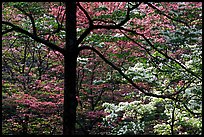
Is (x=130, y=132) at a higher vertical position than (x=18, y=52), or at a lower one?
lower

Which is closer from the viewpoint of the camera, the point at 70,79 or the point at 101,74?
the point at 70,79

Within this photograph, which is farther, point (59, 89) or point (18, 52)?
point (18, 52)

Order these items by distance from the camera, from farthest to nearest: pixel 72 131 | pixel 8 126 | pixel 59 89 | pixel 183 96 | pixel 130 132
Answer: pixel 8 126, pixel 59 89, pixel 130 132, pixel 183 96, pixel 72 131

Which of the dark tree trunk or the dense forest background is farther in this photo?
the dense forest background

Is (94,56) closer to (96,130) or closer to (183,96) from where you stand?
(96,130)

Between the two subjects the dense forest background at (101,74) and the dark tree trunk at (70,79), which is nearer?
the dark tree trunk at (70,79)

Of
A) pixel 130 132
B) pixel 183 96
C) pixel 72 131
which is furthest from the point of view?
pixel 130 132

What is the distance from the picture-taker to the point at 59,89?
7.03 meters

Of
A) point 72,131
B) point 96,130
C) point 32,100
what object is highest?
point 72,131

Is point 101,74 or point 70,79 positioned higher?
point 70,79

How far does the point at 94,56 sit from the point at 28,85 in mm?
1893

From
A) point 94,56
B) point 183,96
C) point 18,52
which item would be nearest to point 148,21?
point 94,56

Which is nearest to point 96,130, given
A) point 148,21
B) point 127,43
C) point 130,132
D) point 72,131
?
point 130,132

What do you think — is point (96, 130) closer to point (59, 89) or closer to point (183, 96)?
point (59, 89)
